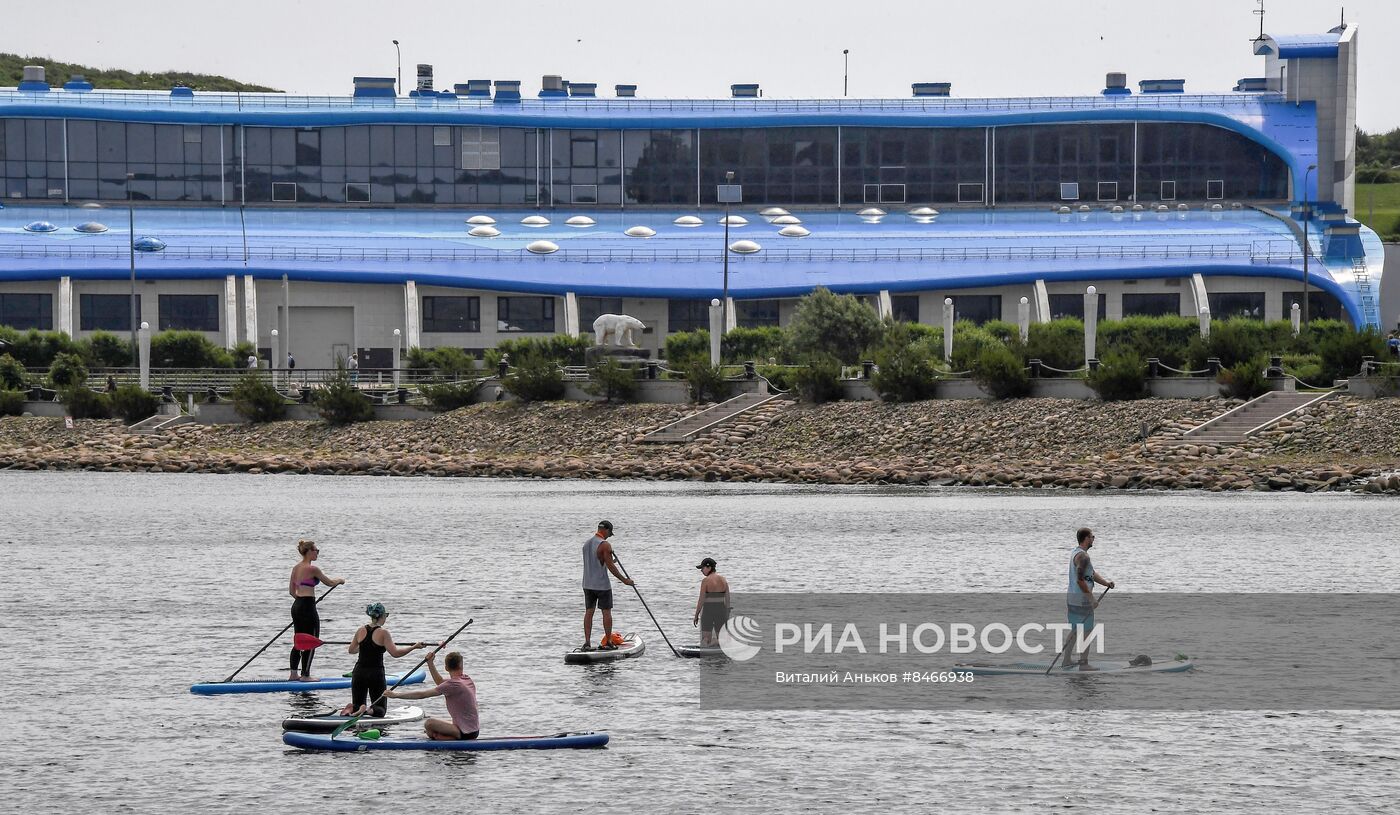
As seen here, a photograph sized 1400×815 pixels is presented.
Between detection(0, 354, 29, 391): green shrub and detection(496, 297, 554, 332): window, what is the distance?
24.4 metres

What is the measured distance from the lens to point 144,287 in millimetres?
94875

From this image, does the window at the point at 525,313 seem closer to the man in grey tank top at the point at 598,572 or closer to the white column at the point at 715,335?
the white column at the point at 715,335

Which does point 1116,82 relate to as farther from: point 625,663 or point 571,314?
point 625,663

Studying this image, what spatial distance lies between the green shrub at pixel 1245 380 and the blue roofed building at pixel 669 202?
34.6 meters

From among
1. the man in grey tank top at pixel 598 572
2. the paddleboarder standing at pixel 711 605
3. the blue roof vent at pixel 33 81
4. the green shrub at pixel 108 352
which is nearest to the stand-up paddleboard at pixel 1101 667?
the paddleboarder standing at pixel 711 605

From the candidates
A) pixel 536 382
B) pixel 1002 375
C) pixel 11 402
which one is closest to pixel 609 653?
pixel 1002 375

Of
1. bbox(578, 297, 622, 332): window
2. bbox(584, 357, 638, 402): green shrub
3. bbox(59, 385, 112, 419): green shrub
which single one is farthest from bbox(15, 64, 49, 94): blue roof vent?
bbox(584, 357, 638, 402): green shrub

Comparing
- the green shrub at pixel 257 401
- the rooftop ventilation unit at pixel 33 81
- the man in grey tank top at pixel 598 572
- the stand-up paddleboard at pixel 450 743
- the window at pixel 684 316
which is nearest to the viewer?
the stand-up paddleboard at pixel 450 743

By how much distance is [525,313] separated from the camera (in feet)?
319

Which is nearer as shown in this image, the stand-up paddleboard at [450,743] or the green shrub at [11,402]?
the stand-up paddleboard at [450,743]

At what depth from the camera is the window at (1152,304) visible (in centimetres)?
9612

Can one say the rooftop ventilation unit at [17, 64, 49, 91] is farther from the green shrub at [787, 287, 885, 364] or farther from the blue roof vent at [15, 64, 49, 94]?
the green shrub at [787, 287, 885, 364]

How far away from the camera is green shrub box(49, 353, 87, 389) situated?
78938 mm

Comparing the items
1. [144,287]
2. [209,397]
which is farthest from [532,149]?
[209,397]
